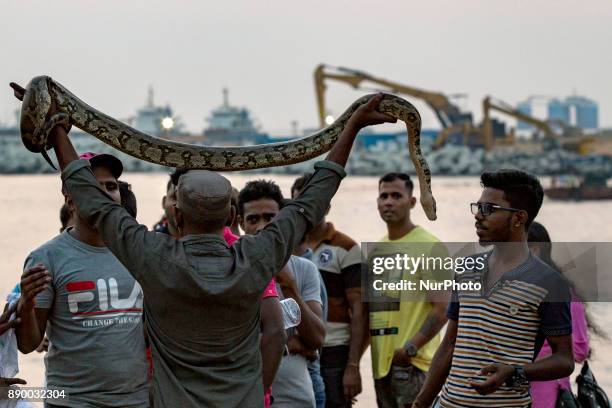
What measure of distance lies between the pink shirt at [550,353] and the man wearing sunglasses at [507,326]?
12.0 inches

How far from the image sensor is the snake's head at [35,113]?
14.6ft

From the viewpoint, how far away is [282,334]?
5109 millimetres

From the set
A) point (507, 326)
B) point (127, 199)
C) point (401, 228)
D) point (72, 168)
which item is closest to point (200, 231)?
point (72, 168)

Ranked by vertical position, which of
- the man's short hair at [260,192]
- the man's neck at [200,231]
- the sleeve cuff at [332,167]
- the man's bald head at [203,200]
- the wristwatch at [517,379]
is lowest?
the wristwatch at [517,379]

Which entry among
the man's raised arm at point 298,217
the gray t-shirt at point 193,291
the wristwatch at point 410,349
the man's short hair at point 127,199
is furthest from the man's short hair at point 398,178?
the gray t-shirt at point 193,291

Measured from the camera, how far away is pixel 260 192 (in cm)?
679

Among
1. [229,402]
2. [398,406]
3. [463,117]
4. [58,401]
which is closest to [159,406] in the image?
[229,402]

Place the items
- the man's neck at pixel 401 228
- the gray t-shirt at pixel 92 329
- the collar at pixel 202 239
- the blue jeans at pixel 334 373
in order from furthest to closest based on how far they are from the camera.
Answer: the man's neck at pixel 401 228, the blue jeans at pixel 334 373, the gray t-shirt at pixel 92 329, the collar at pixel 202 239

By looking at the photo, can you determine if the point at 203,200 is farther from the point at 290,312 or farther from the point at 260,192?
the point at 260,192

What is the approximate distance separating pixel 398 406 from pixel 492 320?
253 cm

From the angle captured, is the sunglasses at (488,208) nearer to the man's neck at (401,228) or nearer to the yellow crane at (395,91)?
the man's neck at (401,228)

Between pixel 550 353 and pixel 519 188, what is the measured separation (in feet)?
3.32

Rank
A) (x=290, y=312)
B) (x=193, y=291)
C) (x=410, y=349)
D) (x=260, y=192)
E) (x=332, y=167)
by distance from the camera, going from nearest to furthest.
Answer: (x=193, y=291) → (x=332, y=167) → (x=290, y=312) → (x=260, y=192) → (x=410, y=349)

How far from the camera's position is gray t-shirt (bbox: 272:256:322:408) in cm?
620
